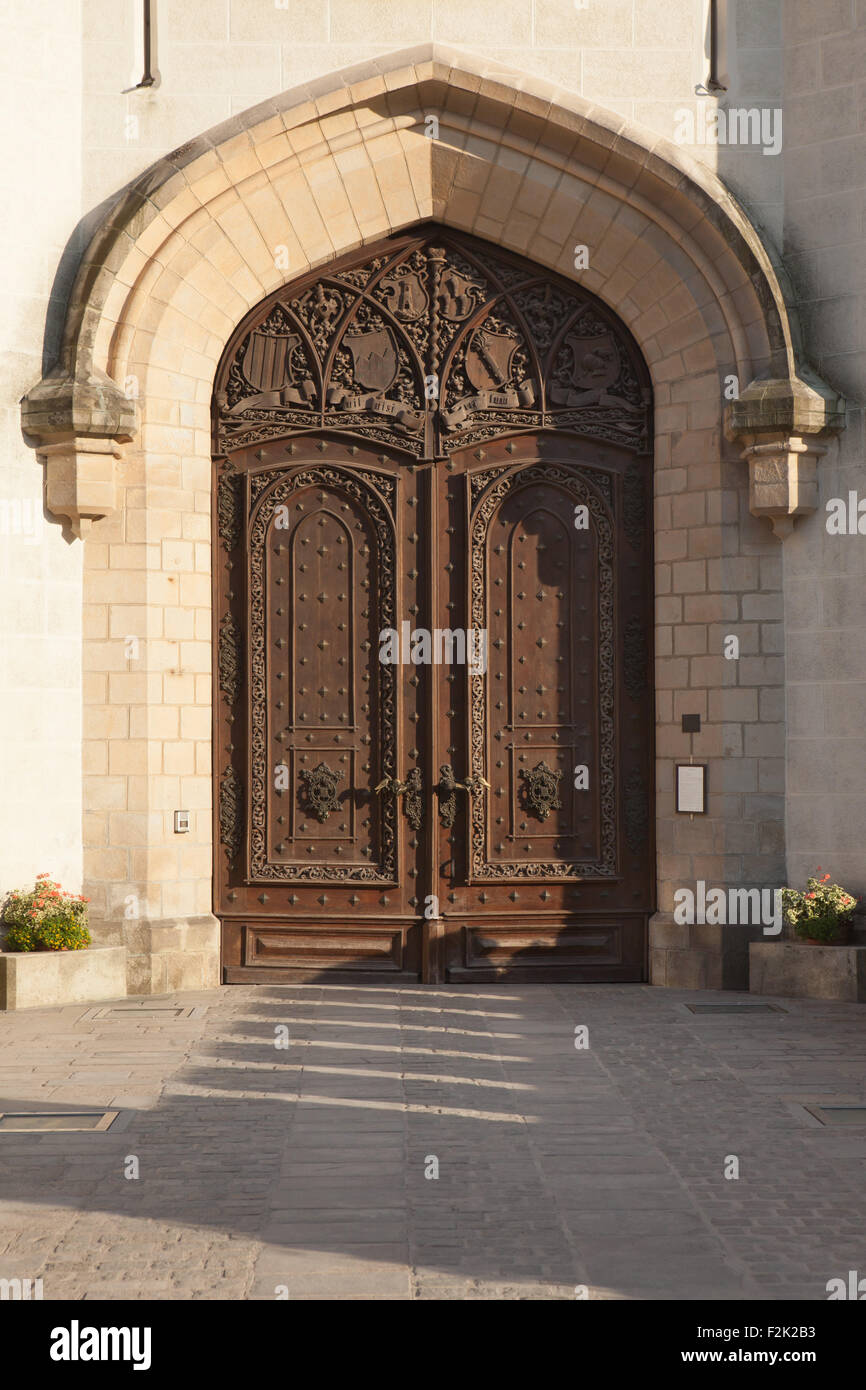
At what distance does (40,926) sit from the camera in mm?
8422

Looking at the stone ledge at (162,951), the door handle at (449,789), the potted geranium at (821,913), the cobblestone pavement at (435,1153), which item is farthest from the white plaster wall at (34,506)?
the potted geranium at (821,913)

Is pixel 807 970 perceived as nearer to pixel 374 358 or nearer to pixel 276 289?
pixel 374 358

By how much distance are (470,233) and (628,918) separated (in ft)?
15.1

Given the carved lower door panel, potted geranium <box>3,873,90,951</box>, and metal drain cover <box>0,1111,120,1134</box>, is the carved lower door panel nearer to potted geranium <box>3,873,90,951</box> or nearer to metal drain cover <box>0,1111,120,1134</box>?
potted geranium <box>3,873,90,951</box>

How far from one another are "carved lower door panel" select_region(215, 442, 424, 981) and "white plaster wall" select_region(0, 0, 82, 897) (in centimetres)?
102

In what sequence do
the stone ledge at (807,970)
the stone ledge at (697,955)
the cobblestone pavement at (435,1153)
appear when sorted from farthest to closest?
the stone ledge at (697,955) → the stone ledge at (807,970) → the cobblestone pavement at (435,1153)

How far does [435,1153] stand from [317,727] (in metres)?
4.34

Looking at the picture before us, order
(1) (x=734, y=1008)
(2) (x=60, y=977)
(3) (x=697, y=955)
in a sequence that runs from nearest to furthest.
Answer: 1. (1) (x=734, y=1008)
2. (2) (x=60, y=977)
3. (3) (x=697, y=955)

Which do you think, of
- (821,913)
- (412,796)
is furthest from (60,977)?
(821,913)

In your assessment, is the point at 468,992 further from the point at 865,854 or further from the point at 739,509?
the point at 739,509

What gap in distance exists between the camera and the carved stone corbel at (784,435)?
8570 mm

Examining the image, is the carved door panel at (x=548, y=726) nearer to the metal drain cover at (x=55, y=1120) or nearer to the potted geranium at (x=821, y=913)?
the potted geranium at (x=821, y=913)

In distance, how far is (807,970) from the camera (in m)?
8.50

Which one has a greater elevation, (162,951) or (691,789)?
(691,789)
